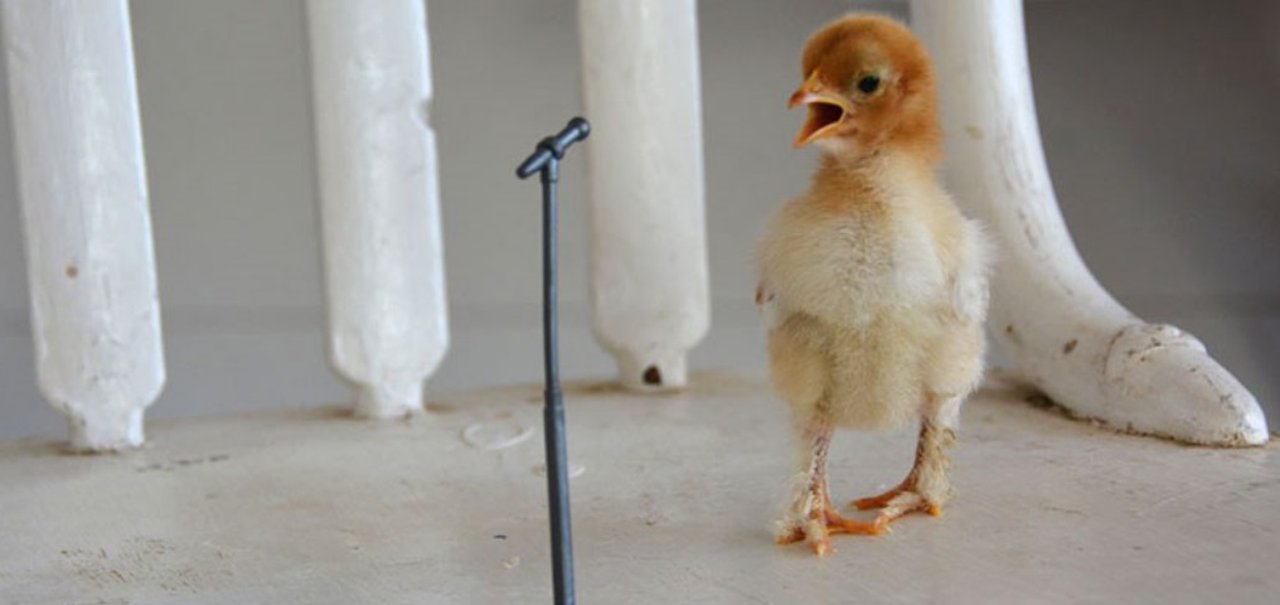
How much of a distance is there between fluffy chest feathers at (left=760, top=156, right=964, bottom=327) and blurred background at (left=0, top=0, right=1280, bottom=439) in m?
0.81

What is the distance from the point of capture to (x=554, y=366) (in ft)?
1.53

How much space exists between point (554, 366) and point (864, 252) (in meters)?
0.15

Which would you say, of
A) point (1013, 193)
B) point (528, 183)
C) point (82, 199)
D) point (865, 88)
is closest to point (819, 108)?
point (865, 88)

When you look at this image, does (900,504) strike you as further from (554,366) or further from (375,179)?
(375,179)

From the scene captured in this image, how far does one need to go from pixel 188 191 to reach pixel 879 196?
0.98 meters

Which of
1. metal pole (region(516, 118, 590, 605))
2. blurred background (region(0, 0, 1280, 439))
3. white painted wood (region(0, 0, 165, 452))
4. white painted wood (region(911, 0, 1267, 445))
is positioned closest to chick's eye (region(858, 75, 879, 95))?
metal pole (region(516, 118, 590, 605))

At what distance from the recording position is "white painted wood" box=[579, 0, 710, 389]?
36.4 inches

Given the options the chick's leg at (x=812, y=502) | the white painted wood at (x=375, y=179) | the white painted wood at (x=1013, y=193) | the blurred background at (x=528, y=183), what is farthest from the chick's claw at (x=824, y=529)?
the blurred background at (x=528, y=183)

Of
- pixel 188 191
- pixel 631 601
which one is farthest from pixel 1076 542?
pixel 188 191

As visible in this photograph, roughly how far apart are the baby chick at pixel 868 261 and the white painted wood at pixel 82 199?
442 millimetres

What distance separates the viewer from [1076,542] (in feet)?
1.93

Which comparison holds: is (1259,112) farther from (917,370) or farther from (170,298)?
(170,298)

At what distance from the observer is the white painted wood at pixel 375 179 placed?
87 centimetres

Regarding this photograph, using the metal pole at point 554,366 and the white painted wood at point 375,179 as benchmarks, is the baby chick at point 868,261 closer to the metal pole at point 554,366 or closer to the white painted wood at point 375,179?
the metal pole at point 554,366
